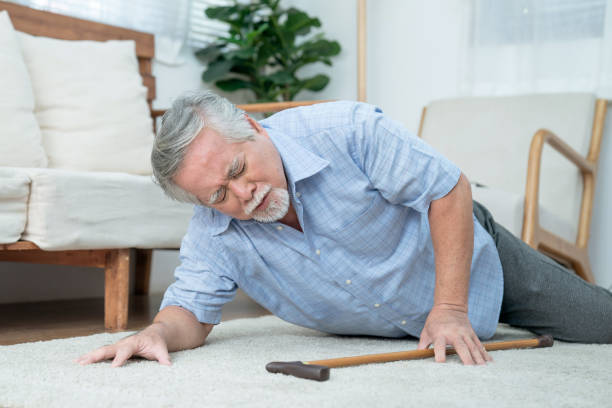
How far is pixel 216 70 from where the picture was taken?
3.30m

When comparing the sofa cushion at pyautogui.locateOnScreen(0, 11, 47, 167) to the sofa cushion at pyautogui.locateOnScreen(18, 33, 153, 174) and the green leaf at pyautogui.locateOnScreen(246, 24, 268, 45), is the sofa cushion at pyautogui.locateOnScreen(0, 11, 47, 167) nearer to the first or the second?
the sofa cushion at pyautogui.locateOnScreen(18, 33, 153, 174)

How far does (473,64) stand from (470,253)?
1.96 metres

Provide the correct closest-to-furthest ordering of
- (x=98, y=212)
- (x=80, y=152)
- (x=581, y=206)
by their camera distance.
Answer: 1. (x=98, y=212)
2. (x=80, y=152)
3. (x=581, y=206)

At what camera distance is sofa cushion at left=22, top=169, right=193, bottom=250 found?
5.86 ft

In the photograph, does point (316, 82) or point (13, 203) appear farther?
point (316, 82)

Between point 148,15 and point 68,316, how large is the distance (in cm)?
155

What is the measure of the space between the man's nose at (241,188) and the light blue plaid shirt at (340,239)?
12 cm

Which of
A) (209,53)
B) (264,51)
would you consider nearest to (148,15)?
(209,53)

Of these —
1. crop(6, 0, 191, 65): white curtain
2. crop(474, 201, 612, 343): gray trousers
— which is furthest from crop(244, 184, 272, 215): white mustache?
crop(6, 0, 191, 65): white curtain

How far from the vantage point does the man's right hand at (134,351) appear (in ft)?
3.99

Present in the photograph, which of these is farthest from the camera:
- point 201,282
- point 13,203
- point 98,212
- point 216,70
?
point 216,70

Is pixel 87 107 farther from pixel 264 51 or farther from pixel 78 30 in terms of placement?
pixel 264 51

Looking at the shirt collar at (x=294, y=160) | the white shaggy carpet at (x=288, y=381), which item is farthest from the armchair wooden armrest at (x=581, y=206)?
the shirt collar at (x=294, y=160)

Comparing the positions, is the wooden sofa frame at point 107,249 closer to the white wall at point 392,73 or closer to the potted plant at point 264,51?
the white wall at point 392,73
